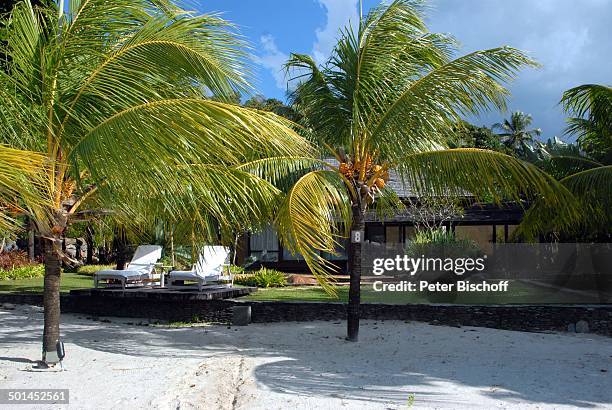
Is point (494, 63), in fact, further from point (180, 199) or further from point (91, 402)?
point (91, 402)

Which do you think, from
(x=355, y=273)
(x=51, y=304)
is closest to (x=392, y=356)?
(x=355, y=273)

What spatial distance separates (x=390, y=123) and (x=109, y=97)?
3.71 metres

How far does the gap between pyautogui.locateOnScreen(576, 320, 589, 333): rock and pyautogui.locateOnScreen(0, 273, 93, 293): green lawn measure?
12.2m

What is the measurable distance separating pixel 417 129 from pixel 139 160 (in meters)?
4.22

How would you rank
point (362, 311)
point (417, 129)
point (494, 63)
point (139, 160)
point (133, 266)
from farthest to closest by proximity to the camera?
point (133, 266) → point (362, 311) → point (417, 129) → point (494, 63) → point (139, 160)

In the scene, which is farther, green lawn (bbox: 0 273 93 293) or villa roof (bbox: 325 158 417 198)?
green lawn (bbox: 0 273 93 293)

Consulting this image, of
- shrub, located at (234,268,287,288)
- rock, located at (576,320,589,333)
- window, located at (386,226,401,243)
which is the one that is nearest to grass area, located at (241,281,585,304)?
shrub, located at (234,268,287,288)

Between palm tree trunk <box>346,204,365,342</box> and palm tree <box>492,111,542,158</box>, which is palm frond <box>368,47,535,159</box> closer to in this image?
palm tree trunk <box>346,204,365,342</box>

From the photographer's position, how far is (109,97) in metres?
5.86

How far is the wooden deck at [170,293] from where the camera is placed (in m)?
11.9

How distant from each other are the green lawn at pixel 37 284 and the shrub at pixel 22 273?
430 millimetres

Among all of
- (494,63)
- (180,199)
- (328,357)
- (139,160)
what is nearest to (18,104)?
(139,160)

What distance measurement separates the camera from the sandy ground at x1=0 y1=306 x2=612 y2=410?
225 inches

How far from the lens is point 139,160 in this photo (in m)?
5.03
